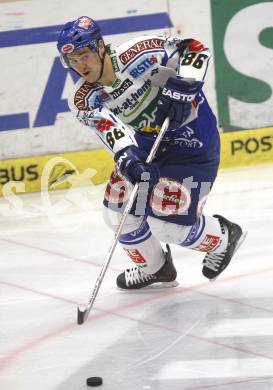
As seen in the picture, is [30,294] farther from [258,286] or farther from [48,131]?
[48,131]

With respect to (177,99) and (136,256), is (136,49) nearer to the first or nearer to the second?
(177,99)

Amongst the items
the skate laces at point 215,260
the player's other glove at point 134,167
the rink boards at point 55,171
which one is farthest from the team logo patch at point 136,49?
the rink boards at point 55,171

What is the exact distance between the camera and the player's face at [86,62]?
12.6 feet

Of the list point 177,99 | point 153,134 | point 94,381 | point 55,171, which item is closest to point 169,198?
point 153,134

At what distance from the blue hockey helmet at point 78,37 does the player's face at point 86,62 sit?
0.07 ft

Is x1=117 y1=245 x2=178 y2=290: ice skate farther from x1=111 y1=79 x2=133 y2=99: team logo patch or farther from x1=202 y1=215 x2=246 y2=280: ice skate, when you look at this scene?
x1=111 y1=79 x2=133 y2=99: team logo patch

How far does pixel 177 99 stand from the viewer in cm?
392

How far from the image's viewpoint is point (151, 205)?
13.7ft

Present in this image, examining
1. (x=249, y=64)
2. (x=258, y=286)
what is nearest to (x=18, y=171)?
(x=249, y=64)

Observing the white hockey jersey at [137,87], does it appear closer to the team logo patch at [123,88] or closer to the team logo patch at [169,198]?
the team logo patch at [123,88]

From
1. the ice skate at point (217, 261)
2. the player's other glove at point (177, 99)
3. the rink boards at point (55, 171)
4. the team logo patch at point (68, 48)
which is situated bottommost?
the rink boards at point (55, 171)

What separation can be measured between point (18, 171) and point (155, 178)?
9.11 feet

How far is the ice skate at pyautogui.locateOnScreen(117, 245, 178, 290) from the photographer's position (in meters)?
4.46

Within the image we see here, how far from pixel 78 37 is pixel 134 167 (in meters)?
0.54
